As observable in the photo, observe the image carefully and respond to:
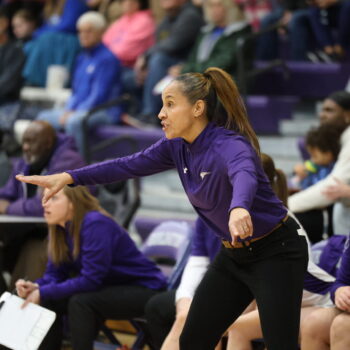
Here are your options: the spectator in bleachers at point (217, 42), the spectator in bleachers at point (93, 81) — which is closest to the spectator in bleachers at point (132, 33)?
the spectator in bleachers at point (93, 81)

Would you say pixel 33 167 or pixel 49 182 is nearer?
pixel 49 182

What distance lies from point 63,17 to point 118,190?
339 centimetres

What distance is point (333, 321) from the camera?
3.60m

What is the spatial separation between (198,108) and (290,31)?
454 cm

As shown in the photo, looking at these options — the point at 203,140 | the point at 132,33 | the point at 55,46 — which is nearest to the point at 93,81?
the point at 132,33

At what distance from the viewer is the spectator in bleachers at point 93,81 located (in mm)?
7289

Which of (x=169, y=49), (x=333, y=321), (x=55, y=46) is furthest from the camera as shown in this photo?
(x=55, y=46)

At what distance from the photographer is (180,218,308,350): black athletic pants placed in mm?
3031

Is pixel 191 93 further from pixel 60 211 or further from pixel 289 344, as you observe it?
pixel 60 211

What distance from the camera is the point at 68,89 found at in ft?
26.6

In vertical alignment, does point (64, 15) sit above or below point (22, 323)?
above

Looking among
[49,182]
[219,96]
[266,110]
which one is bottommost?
[266,110]

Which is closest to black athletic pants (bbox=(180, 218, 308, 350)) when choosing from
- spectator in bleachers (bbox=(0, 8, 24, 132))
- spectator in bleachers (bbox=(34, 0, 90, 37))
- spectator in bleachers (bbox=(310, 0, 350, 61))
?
spectator in bleachers (bbox=(310, 0, 350, 61))

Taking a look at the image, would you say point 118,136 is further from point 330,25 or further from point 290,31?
point 330,25
